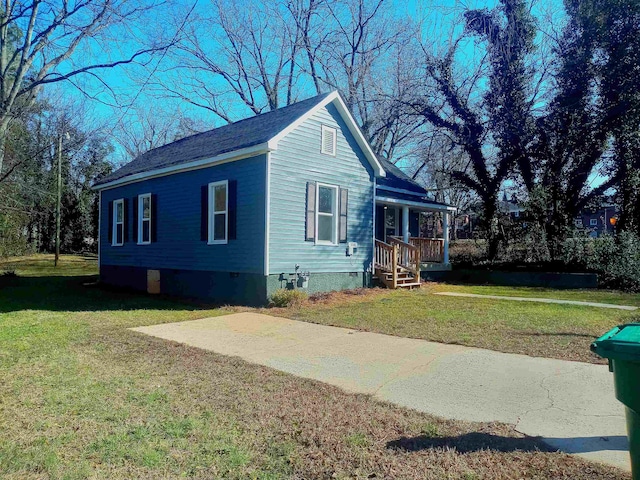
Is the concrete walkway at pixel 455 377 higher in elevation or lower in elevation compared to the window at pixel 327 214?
lower

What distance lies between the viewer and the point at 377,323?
8352 mm

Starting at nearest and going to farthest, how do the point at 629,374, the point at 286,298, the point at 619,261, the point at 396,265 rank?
1. the point at 629,374
2. the point at 286,298
3. the point at 396,265
4. the point at 619,261

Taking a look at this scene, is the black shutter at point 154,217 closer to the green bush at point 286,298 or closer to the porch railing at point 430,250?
the green bush at point 286,298

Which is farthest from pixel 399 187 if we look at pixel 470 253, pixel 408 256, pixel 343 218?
pixel 470 253

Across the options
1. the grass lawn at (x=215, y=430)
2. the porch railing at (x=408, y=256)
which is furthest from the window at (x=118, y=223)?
the grass lawn at (x=215, y=430)

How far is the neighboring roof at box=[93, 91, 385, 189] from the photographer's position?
1145cm

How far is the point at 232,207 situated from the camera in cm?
1168

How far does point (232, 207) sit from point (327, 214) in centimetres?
260

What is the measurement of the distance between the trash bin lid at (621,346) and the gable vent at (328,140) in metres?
10.5

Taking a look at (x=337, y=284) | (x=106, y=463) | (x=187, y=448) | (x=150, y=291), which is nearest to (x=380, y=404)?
(x=187, y=448)

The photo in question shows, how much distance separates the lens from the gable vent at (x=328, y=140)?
12500mm

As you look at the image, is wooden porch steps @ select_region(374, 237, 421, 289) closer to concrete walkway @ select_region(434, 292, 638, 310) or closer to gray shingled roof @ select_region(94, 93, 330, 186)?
concrete walkway @ select_region(434, 292, 638, 310)

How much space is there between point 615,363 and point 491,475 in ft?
3.68

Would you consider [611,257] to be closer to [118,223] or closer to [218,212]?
[218,212]
